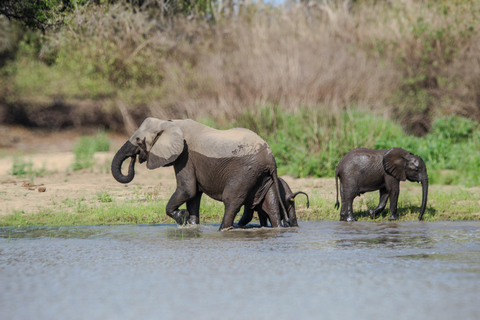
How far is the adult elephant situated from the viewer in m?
8.68

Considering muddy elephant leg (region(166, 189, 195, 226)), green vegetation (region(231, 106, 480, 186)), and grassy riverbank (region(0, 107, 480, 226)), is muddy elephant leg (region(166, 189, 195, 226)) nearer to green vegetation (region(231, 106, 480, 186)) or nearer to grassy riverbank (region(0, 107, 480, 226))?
grassy riverbank (region(0, 107, 480, 226))

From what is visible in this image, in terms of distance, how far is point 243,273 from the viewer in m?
6.13

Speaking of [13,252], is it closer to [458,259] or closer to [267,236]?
[267,236]

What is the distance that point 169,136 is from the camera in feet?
29.2

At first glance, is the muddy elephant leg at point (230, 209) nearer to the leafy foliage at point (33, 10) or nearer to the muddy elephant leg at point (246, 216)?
the muddy elephant leg at point (246, 216)

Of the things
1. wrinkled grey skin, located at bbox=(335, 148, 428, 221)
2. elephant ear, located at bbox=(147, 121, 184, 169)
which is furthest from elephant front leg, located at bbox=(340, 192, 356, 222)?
elephant ear, located at bbox=(147, 121, 184, 169)

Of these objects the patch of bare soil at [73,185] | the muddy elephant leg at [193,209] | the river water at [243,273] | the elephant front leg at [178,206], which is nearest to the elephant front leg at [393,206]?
the river water at [243,273]

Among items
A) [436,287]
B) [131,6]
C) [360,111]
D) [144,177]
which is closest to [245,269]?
[436,287]

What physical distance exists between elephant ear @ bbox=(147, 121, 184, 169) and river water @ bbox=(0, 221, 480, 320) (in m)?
0.95

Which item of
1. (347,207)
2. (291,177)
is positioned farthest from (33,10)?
(347,207)

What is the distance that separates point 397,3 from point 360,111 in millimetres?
8252

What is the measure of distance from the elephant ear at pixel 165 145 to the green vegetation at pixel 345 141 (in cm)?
559

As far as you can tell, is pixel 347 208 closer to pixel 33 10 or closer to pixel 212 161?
pixel 212 161

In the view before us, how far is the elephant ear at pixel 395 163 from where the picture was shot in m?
10.0
